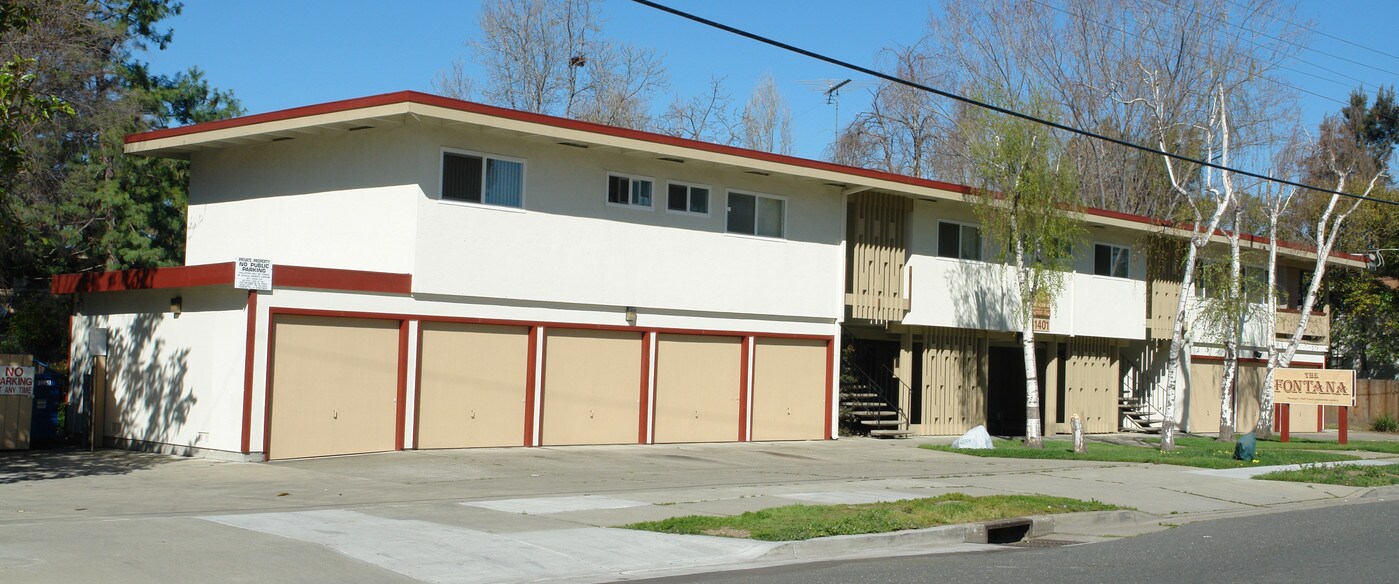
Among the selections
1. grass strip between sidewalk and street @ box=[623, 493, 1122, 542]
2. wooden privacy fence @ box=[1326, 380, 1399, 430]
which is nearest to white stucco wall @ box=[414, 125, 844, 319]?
grass strip between sidewalk and street @ box=[623, 493, 1122, 542]

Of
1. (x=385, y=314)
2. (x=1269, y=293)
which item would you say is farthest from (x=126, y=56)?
(x=1269, y=293)

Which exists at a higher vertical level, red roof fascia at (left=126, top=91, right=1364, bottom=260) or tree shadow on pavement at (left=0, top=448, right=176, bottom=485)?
red roof fascia at (left=126, top=91, right=1364, bottom=260)

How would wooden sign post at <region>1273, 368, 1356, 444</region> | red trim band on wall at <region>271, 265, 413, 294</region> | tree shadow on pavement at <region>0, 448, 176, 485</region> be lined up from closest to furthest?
1. tree shadow on pavement at <region>0, 448, 176, 485</region>
2. red trim band on wall at <region>271, 265, 413, 294</region>
3. wooden sign post at <region>1273, 368, 1356, 444</region>

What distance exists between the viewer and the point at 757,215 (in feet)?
83.4

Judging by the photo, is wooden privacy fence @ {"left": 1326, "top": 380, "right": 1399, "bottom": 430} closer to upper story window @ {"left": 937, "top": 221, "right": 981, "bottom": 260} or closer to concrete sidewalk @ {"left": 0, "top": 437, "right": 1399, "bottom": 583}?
upper story window @ {"left": 937, "top": 221, "right": 981, "bottom": 260}

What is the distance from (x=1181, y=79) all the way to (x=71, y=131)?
28248mm

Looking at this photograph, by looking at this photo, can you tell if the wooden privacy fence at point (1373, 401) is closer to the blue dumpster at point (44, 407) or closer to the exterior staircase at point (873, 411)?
the exterior staircase at point (873, 411)

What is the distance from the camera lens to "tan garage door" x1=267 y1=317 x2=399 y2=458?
61.7 ft

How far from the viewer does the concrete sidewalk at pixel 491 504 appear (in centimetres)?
1022

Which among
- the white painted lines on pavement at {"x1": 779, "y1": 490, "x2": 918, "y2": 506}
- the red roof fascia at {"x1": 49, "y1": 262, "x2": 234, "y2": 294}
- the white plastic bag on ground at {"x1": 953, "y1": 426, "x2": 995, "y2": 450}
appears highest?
the red roof fascia at {"x1": 49, "y1": 262, "x2": 234, "y2": 294}

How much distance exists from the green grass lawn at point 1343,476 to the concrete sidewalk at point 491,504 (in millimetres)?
628

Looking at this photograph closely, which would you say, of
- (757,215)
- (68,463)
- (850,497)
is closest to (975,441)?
(757,215)

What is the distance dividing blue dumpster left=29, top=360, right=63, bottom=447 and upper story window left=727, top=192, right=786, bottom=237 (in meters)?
12.6

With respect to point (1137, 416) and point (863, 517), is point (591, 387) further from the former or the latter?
point (1137, 416)
